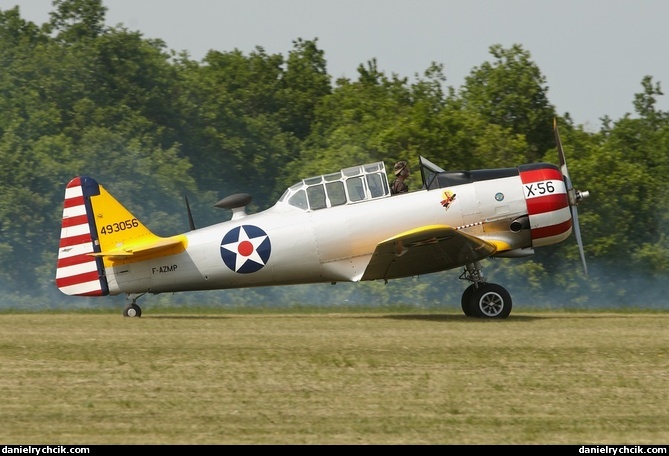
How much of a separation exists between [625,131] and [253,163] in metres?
12.3

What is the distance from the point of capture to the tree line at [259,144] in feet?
87.0

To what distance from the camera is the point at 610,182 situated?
28109mm

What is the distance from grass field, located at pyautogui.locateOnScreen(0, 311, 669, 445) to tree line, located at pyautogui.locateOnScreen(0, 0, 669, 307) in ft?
41.7

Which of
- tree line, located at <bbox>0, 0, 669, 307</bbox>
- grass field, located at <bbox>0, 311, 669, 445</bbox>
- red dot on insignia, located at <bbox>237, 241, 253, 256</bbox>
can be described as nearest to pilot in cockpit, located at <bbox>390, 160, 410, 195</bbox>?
red dot on insignia, located at <bbox>237, 241, 253, 256</bbox>

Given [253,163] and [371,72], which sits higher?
[371,72]

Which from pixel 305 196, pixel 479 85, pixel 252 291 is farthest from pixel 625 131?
pixel 305 196

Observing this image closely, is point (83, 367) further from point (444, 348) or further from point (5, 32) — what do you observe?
point (5, 32)

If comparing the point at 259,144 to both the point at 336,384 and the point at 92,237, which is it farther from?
the point at 336,384

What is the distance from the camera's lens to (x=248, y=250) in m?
15.3

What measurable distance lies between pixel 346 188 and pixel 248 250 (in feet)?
5.56

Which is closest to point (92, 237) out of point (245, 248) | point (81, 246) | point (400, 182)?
point (81, 246)

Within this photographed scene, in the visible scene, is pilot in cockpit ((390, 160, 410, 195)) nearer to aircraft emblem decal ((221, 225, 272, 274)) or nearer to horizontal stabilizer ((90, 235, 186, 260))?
aircraft emblem decal ((221, 225, 272, 274))

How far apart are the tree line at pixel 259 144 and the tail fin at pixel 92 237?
8.75 meters

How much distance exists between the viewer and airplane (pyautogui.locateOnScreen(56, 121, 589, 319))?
49.9ft
